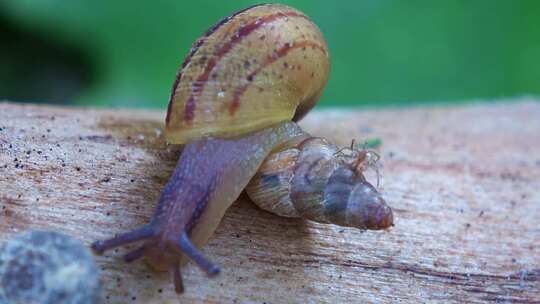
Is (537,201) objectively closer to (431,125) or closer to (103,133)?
(431,125)

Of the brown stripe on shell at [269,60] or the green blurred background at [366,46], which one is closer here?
the brown stripe on shell at [269,60]

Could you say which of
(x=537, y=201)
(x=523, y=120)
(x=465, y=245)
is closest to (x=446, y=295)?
(x=465, y=245)

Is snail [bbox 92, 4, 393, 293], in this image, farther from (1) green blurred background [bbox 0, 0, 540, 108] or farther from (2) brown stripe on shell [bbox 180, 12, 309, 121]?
(1) green blurred background [bbox 0, 0, 540, 108]

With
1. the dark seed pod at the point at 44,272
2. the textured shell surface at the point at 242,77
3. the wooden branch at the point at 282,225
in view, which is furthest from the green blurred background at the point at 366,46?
the dark seed pod at the point at 44,272

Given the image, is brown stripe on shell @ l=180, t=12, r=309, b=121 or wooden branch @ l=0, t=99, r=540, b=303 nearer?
wooden branch @ l=0, t=99, r=540, b=303

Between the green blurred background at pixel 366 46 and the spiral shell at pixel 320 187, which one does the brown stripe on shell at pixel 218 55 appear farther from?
the green blurred background at pixel 366 46

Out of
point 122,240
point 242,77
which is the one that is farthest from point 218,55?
point 122,240

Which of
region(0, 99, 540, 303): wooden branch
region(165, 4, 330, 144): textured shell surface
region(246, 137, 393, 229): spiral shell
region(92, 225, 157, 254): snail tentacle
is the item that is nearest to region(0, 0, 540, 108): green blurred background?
region(0, 99, 540, 303): wooden branch
